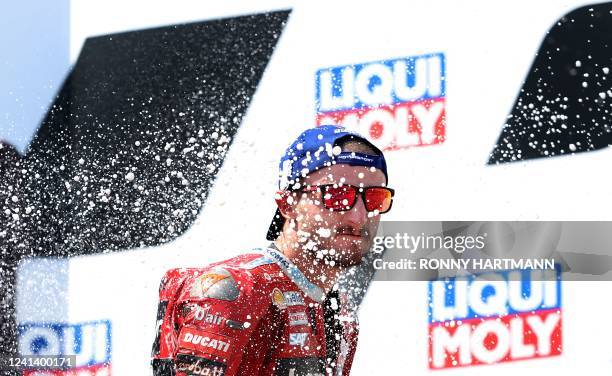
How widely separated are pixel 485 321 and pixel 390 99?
1117 mm

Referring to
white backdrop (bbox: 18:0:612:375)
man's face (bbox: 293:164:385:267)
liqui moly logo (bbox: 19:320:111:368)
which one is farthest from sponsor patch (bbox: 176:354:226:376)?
liqui moly logo (bbox: 19:320:111:368)

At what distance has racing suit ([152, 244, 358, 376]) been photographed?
1869 mm

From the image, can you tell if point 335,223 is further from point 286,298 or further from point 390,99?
point 390,99

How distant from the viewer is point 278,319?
1966mm

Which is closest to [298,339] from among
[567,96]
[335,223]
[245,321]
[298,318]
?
[298,318]

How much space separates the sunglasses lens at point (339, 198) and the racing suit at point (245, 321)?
0.18m

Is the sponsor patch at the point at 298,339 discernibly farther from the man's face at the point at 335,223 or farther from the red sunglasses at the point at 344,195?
the red sunglasses at the point at 344,195

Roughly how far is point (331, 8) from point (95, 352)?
200 cm

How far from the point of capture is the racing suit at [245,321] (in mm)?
1869

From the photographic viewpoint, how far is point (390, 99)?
13.0 ft

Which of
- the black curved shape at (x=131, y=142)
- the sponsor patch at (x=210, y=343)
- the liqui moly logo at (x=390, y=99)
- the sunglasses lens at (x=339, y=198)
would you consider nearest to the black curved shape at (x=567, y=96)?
the liqui moly logo at (x=390, y=99)

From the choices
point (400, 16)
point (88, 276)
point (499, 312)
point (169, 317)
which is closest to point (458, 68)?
point (400, 16)

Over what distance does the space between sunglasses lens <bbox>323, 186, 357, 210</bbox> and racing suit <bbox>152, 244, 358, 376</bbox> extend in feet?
0.59

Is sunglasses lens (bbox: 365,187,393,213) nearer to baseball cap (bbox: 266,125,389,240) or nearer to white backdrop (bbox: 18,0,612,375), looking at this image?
baseball cap (bbox: 266,125,389,240)
